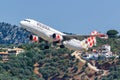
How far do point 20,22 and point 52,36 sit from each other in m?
8.43

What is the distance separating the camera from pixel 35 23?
19762 centimetres

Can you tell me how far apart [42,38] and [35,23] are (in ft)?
13.7

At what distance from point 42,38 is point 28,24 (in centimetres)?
513

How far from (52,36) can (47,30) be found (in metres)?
2.00

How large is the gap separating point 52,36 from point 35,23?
16.8 feet

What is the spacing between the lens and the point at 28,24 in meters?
197

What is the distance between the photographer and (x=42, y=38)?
19900 centimetres

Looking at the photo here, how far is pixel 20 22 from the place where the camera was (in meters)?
199

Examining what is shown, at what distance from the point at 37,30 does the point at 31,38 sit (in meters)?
4.58

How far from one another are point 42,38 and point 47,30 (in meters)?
3.02

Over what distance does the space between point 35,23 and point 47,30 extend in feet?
11.1

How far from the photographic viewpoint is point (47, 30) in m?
197

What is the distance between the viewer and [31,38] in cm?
19912
